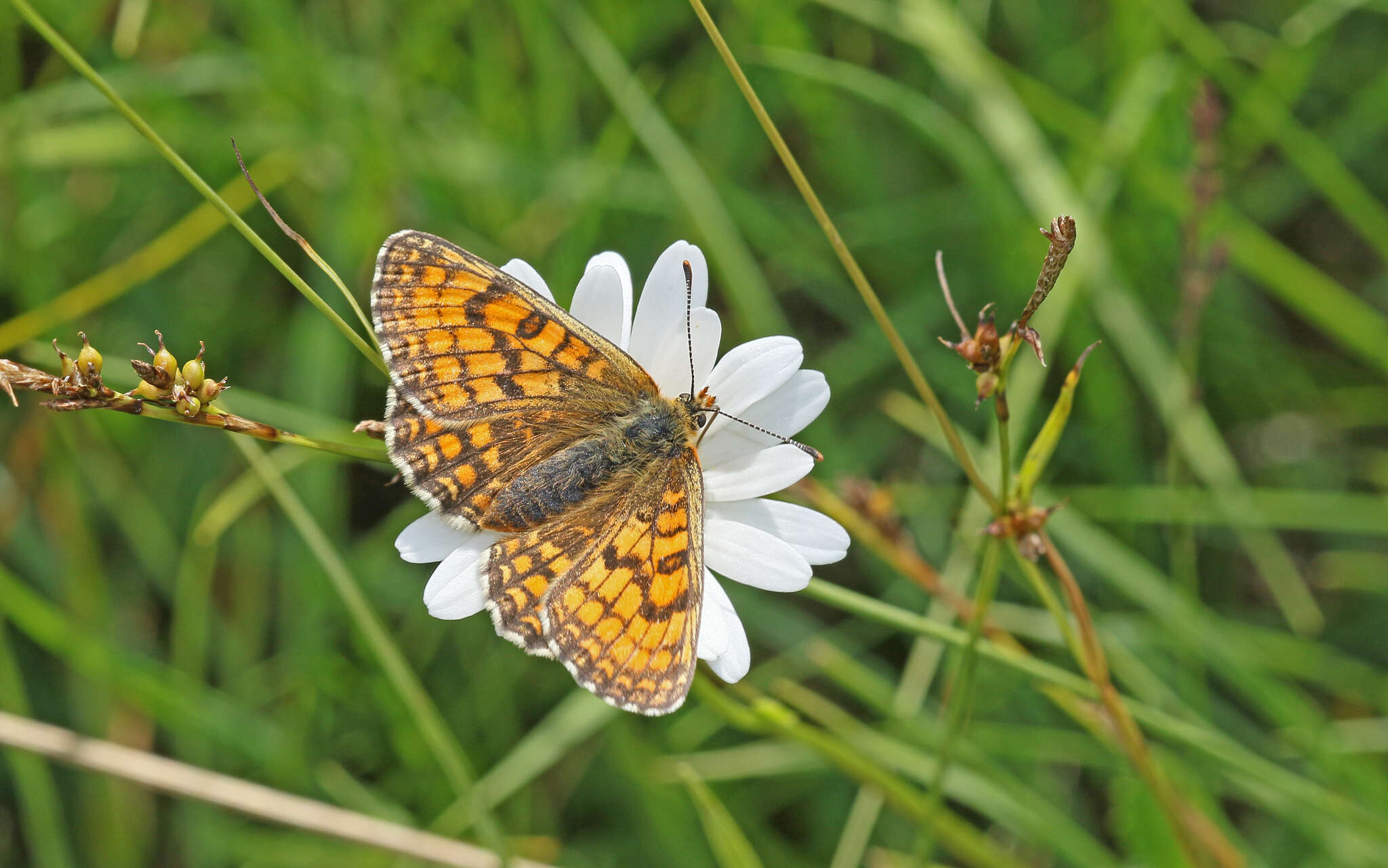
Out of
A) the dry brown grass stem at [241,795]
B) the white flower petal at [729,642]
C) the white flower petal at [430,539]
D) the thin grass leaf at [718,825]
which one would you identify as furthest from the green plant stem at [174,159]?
the dry brown grass stem at [241,795]

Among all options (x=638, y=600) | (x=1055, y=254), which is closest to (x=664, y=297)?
(x=638, y=600)

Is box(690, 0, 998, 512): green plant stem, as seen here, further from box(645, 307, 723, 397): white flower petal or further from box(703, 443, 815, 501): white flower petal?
box(645, 307, 723, 397): white flower petal

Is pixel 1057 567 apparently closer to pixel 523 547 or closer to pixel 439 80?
pixel 523 547

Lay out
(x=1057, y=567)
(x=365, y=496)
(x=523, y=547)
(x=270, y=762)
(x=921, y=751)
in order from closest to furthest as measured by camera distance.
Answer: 1. (x=1057, y=567)
2. (x=523, y=547)
3. (x=921, y=751)
4. (x=270, y=762)
5. (x=365, y=496)

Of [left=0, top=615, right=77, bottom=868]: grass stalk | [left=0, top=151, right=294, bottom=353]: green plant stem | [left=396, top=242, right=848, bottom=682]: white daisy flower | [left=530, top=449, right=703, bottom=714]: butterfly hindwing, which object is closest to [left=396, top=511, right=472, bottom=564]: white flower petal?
[left=396, top=242, right=848, bottom=682]: white daisy flower

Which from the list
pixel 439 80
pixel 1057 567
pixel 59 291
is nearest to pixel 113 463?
pixel 59 291

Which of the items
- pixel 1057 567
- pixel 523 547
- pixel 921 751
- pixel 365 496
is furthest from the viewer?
pixel 365 496
